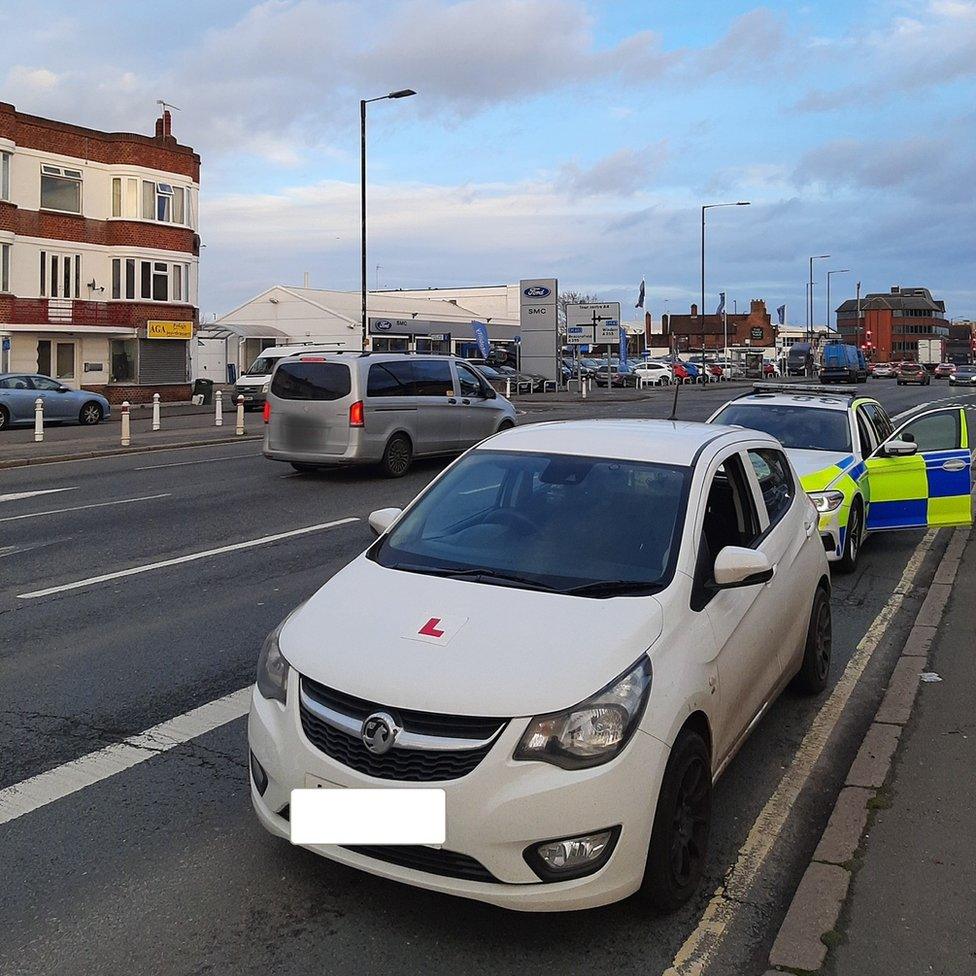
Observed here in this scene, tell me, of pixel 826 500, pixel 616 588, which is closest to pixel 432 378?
pixel 826 500

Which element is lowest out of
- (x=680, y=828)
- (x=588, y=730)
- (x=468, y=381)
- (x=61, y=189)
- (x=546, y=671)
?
(x=680, y=828)

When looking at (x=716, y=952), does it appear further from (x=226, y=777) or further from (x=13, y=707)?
(x=13, y=707)

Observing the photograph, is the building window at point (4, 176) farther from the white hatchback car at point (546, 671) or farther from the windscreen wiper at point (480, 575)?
the windscreen wiper at point (480, 575)

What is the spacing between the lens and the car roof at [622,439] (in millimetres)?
4832

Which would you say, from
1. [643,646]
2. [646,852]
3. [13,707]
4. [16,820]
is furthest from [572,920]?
[13,707]

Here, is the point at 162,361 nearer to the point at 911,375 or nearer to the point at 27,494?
the point at 27,494

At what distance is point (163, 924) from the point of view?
11.4 ft

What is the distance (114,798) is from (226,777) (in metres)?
0.48

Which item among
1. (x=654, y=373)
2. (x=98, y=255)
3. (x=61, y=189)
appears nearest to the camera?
(x=61, y=189)

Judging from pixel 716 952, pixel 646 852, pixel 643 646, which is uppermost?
pixel 643 646

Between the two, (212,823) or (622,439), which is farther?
(622,439)

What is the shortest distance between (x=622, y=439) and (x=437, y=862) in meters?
2.40

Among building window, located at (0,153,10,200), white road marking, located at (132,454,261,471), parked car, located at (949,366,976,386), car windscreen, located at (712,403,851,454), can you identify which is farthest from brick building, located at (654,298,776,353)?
car windscreen, located at (712,403,851,454)

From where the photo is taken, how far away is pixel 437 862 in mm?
3260
